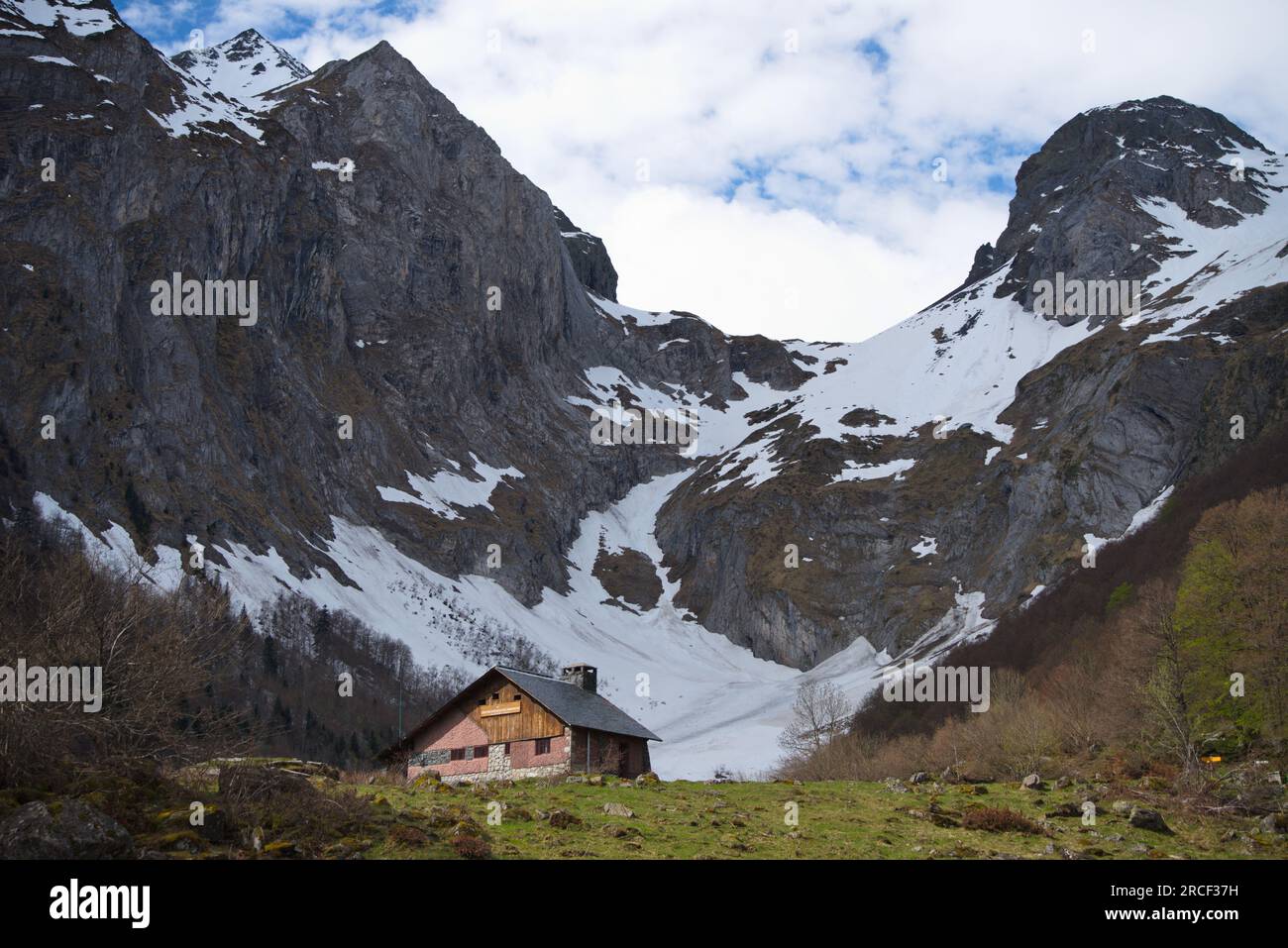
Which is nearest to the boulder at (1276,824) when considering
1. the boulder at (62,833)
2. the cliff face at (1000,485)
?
the boulder at (62,833)

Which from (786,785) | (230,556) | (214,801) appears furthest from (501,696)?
(230,556)

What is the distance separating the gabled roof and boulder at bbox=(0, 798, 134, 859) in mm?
29480

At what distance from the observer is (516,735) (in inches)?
1865

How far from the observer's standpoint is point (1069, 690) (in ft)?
187

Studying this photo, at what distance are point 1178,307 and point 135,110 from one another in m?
170

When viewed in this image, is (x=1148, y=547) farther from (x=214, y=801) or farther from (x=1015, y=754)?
(x=214, y=801)

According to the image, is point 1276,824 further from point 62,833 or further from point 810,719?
point 810,719

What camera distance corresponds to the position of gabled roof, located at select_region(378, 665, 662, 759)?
46.7 metres

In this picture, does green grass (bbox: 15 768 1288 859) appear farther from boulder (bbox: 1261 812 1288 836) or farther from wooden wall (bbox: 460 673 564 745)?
wooden wall (bbox: 460 673 564 745)

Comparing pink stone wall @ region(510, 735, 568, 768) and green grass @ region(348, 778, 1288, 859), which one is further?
pink stone wall @ region(510, 735, 568, 768)

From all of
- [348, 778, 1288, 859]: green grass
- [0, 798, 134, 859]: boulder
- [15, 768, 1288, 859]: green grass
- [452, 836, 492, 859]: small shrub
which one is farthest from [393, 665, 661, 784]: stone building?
[0, 798, 134, 859]: boulder

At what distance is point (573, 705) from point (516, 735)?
10.3 ft

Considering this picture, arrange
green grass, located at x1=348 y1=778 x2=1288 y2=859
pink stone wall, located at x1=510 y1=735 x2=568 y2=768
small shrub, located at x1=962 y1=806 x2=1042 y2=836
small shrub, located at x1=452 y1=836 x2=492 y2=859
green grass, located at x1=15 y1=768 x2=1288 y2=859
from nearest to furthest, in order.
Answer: green grass, located at x1=15 y1=768 x2=1288 y2=859, small shrub, located at x1=452 y1=836 x2=492 y2=859, green grass, located at x1=348 y1=778 x2=1288 y2=859, small shrub, located at x1=962 y1=806 x2=1042 y2=836, pink stone wall, located at x1=510 y1=735 x2=568 y2=768
